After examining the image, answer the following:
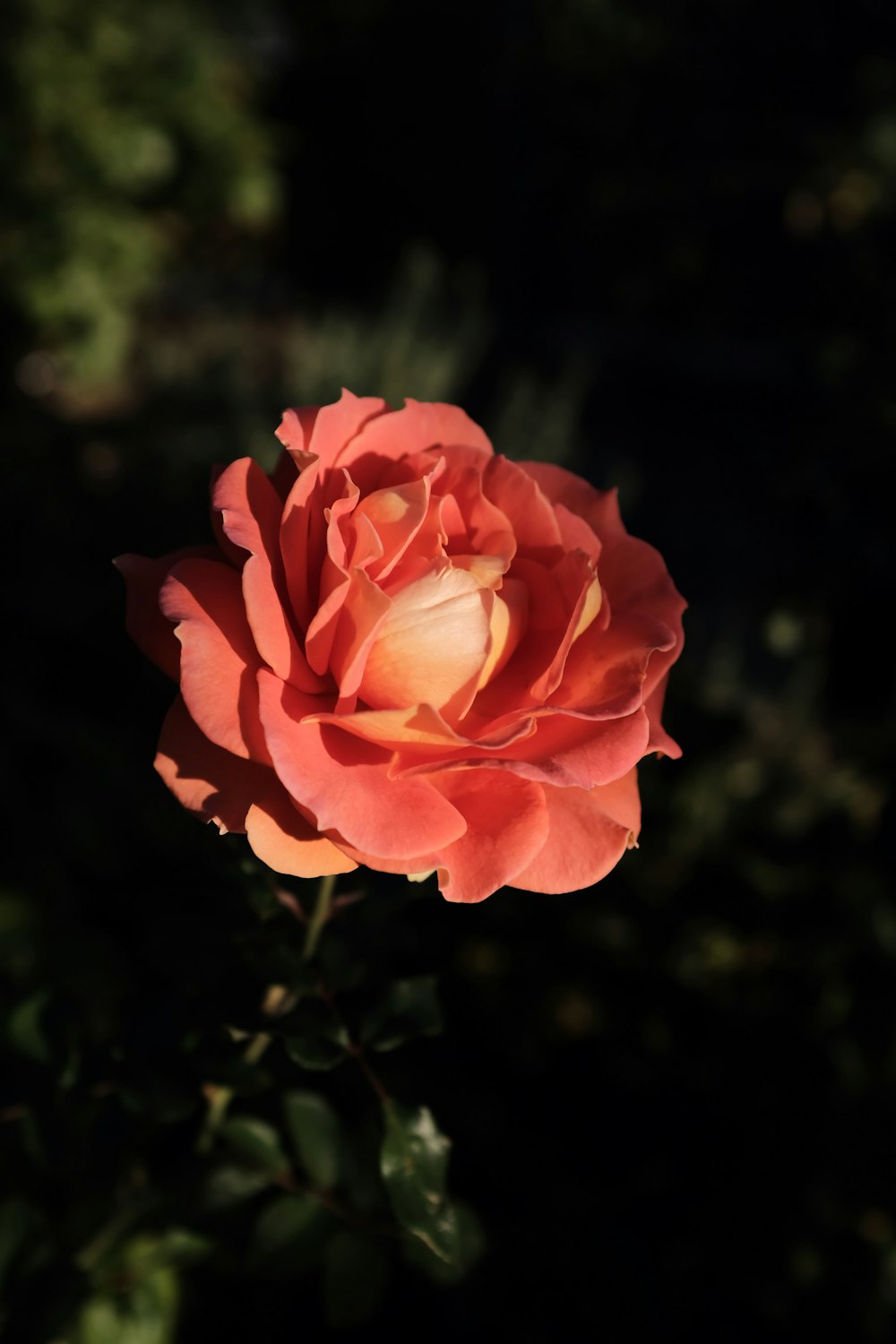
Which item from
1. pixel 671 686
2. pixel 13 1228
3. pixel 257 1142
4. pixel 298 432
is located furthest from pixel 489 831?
pixel 671 686

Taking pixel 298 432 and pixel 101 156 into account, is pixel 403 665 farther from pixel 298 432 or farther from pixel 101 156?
pixel 101 156

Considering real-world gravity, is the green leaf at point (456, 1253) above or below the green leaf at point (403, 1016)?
below

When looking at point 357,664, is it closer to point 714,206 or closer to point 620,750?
point 620,750

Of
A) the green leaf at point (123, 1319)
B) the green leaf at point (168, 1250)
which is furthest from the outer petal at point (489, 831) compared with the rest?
the green leaf at point (123, 1319)

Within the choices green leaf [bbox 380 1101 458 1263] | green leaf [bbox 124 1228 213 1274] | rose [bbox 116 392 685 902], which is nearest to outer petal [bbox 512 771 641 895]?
rose [bbox 116 392 685 902]

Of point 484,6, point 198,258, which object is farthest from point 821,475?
point 484,6

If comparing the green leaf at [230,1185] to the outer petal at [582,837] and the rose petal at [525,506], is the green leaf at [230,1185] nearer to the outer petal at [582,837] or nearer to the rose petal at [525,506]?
the outer petal at [582,837]
